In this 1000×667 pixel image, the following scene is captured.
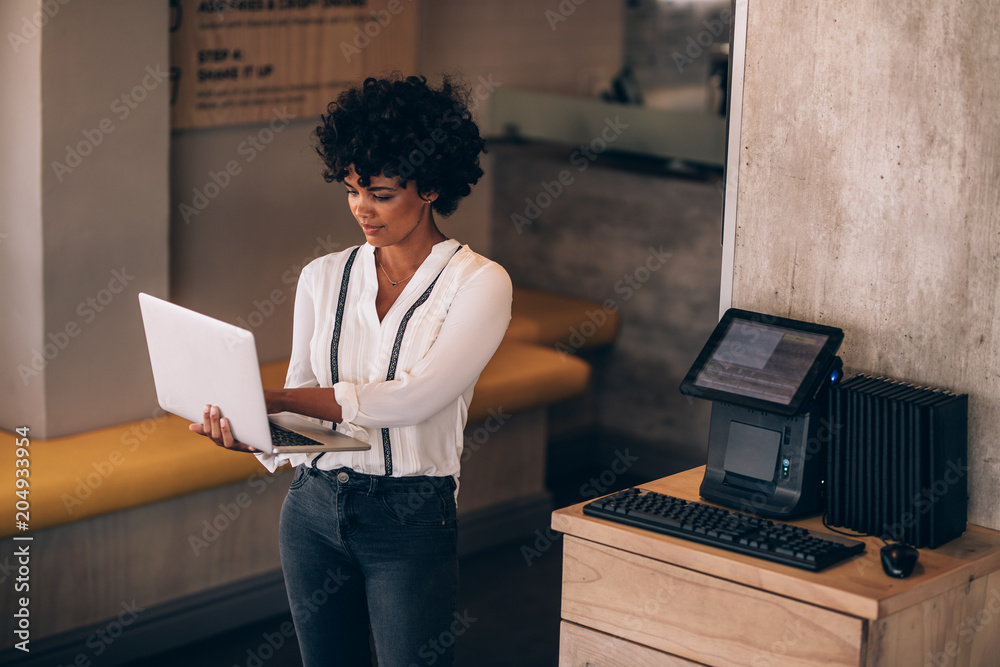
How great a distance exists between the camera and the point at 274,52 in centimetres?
403

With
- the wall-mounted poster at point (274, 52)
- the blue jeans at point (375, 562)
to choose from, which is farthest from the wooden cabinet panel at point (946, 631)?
the wall-mounted poster at point (274, 52)

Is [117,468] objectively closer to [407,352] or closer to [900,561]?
[407,352]

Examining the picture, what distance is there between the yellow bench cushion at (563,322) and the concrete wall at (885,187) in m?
2.60

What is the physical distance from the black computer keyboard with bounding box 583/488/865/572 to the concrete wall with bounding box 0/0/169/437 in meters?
2.04

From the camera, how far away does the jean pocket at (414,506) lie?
2.06 meters

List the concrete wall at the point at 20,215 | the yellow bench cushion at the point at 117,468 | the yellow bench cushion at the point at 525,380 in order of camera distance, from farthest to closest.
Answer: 1. the yellow bench cushion at the point at 525,380
2. the concrete wall at the point at 20,215
3. the yellow bench cushion at the point at 117,468

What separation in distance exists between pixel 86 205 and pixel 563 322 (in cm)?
228

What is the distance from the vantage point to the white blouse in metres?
2.05

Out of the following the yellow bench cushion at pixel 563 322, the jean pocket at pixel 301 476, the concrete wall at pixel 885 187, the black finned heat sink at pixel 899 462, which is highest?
the concrete wall at pixel 885 187

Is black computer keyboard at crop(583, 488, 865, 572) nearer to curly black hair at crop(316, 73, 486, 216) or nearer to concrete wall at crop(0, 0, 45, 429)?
curly black hair at crop(316, 73, 486, 216)

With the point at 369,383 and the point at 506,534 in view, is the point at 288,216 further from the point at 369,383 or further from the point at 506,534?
the point at 369,383

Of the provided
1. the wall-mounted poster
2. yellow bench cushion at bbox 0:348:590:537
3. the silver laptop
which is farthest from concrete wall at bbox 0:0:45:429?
the silver laptop

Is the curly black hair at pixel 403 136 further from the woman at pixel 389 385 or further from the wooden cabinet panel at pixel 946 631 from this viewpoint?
the wooden cabinet panel at pixel 946 631

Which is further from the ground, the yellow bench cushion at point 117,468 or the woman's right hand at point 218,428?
the woman's right hand at point 218,428
